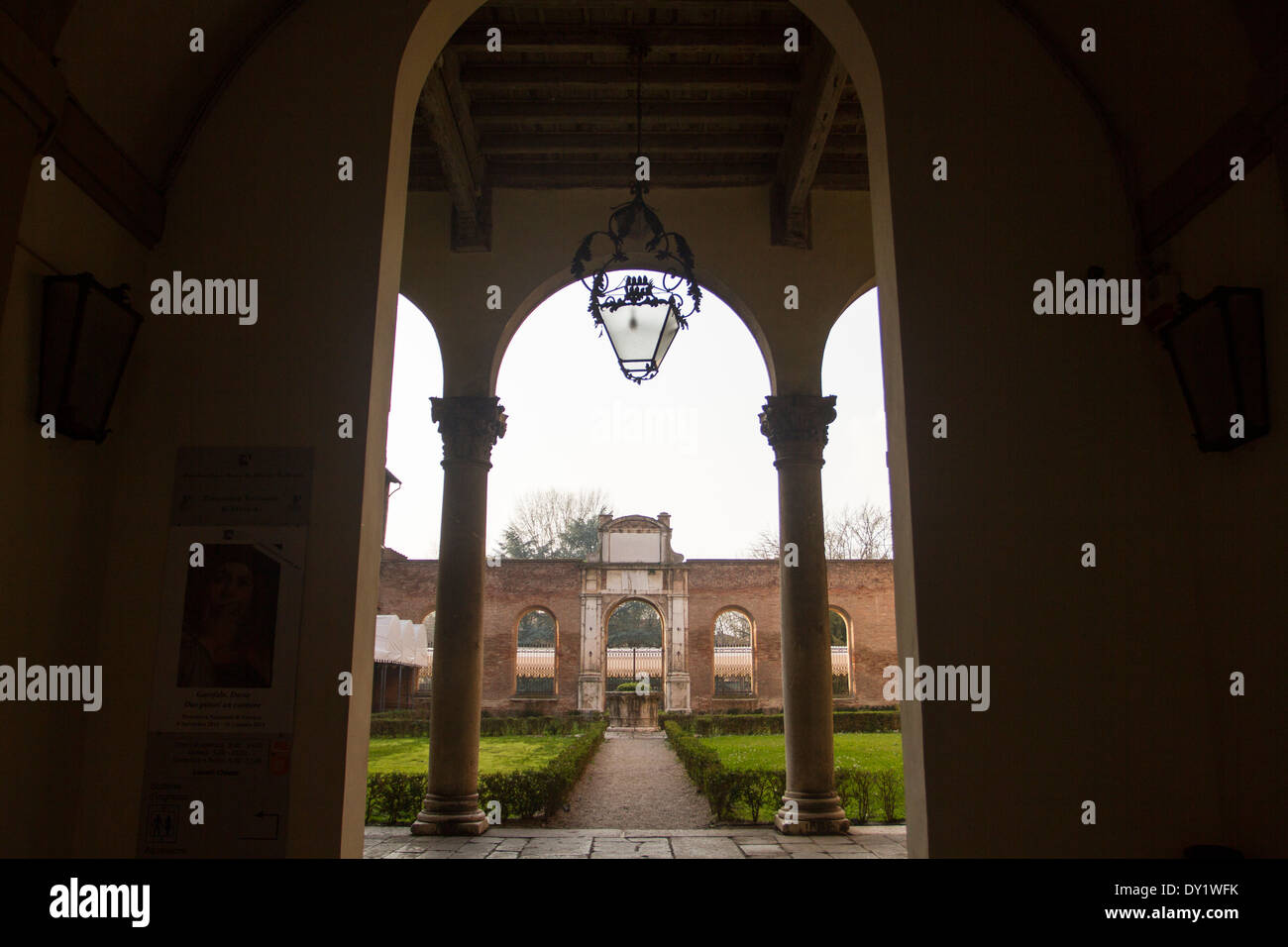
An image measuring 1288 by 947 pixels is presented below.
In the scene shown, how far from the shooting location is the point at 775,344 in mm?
7742

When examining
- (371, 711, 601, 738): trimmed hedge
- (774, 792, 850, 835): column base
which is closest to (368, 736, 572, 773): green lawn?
(371, 711, 601, 738): trimmed hedge

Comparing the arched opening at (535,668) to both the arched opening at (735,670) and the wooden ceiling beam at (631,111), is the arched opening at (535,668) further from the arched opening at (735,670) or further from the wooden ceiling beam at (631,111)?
the wooden ceiling beam at (631,111)

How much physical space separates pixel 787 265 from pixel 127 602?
6.48m

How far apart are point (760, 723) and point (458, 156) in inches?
685

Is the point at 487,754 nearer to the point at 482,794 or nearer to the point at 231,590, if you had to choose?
the point at 482,794

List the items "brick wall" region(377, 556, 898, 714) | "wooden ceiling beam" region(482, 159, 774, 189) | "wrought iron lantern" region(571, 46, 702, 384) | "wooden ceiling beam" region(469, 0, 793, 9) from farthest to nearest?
"brick wall" region(377, 556, 898, 714), "wooden ceiling beam" region(482, 159, 774, 189), "wooden ceiling beam" region(469, 0, 793, 9), "wrought iron lantern" region(571, 46, 702, 384)

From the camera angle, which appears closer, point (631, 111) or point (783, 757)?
point (631, 111)

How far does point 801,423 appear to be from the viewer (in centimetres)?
753

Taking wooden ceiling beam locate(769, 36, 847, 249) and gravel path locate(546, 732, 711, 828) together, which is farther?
gravel path locate(546, 732, 711, 828)

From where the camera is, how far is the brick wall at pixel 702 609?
80.5ft

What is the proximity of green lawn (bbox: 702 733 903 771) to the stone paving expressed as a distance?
8.89ft

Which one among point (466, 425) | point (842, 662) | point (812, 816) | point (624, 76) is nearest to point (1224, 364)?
point (624, 76)

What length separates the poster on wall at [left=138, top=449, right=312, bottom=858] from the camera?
2787 millimetres

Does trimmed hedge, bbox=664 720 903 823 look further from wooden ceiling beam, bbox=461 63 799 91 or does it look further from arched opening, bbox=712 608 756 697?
arched opening, bbox=712 608 756 697
